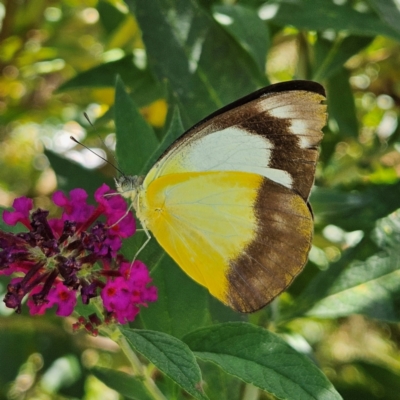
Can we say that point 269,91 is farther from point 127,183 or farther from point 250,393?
point 250,393

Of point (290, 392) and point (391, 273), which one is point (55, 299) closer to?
point (290, 392)

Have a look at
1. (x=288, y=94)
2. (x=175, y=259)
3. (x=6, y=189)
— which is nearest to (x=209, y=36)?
(x=288, y=94)

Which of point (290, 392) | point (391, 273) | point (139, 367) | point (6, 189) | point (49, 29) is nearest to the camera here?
point (290, 392)

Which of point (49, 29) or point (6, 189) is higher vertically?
point (49, 29)

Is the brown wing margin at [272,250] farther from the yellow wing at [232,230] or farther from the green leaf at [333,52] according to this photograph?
the green leaf at [333,52]

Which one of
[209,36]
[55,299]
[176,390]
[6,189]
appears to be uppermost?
[209,36]

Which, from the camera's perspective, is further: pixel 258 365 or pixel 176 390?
pixel 176 390

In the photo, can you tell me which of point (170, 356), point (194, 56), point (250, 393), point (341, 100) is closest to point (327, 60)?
point (341, 100)
